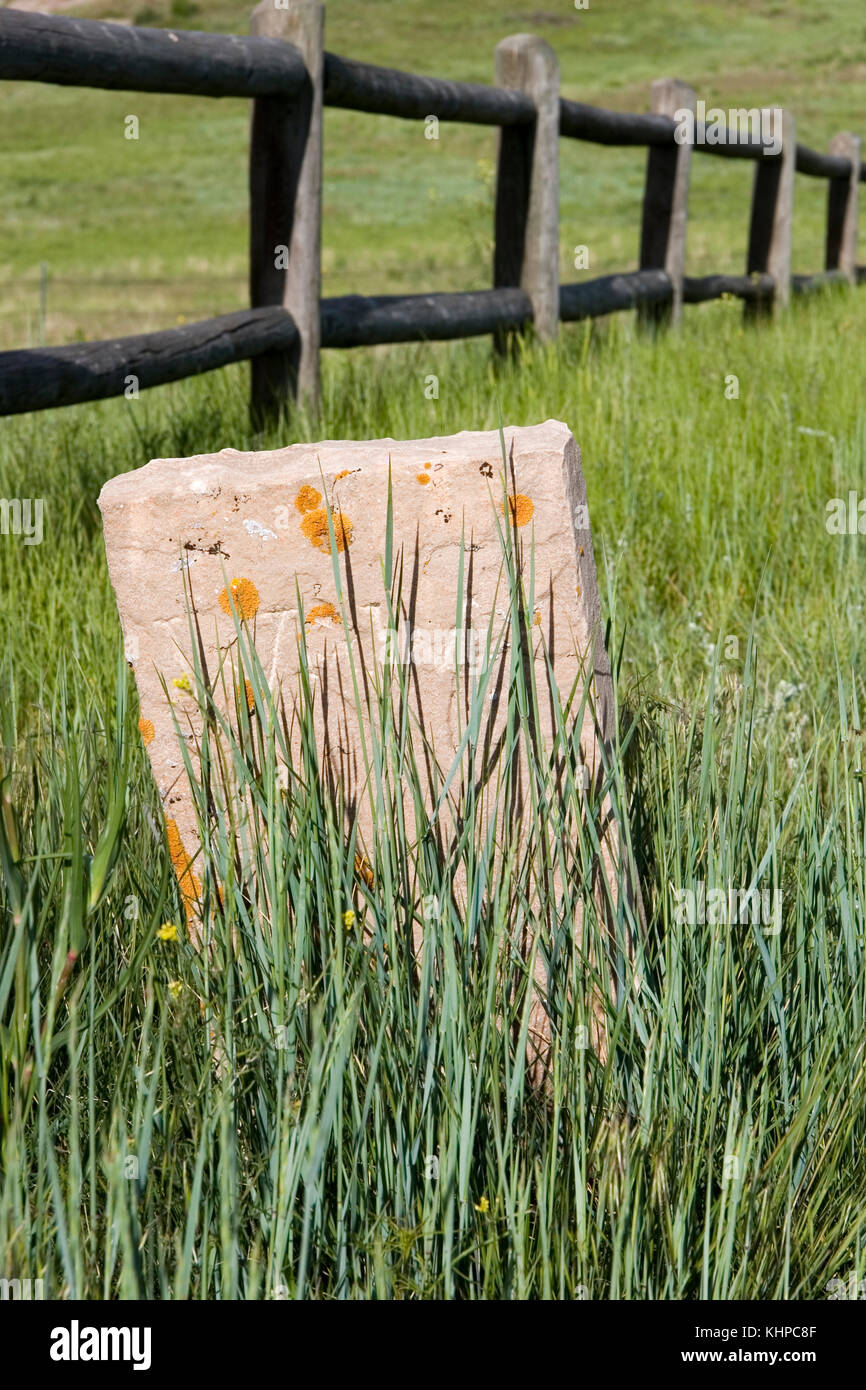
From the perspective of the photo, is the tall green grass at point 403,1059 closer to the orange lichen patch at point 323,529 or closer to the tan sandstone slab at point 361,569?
the tan sandstone slab at point 361,569

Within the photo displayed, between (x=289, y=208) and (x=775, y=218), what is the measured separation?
5423mm

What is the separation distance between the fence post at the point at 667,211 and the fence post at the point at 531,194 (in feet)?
4.88

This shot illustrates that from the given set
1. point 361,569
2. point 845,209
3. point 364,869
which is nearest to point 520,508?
point 361,569

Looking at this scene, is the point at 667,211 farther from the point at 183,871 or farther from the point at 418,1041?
the point at 418,1041

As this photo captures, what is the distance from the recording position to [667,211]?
6.89 meters

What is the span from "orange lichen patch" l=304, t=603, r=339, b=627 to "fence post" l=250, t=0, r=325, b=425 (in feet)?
8.33

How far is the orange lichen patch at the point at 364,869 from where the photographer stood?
1487 millimetres

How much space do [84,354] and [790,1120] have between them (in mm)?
2632

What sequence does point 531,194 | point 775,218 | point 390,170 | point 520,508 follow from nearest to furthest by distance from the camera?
point 520,508
point 531,194
point 775,218
point 390,170

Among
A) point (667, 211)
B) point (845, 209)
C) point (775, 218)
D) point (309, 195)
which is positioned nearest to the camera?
point (309, 195)

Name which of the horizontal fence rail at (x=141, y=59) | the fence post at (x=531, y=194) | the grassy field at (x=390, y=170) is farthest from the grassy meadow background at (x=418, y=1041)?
the fence post at (x=531, y=194)

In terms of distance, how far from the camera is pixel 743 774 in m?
1.52

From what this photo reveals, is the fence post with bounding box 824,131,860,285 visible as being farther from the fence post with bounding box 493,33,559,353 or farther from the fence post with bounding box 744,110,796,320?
the fence post with bounding box 493,33,559,353

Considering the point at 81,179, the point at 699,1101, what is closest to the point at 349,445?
the point at 699,1101
